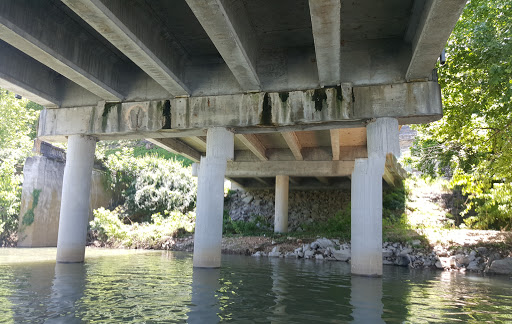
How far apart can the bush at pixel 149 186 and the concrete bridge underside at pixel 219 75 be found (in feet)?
43.5

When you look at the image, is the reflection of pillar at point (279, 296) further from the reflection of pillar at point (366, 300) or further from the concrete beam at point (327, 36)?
the concrete beam at point (327, 36)

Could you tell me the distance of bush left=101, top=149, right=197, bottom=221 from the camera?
25.3 meters

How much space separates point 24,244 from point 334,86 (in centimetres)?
1636

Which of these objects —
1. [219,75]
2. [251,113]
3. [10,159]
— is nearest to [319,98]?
[251,113]

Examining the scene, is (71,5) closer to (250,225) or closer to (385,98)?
(385,98)

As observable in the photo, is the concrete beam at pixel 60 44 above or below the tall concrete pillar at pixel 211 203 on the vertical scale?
above

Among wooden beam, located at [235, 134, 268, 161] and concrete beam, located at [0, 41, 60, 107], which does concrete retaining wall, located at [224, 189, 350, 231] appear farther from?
concrete beam, located at [0, 41, 60, 107]

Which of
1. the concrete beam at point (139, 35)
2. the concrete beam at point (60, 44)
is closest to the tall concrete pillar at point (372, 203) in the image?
the concrete beam at point (139, 35)

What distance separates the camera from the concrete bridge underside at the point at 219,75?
7.84 m

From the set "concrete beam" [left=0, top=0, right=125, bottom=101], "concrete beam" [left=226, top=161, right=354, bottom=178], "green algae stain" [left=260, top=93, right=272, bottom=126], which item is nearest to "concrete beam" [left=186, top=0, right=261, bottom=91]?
"green algae stain" [left=260, top=93, right=272, bottom=126]

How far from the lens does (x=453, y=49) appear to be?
11.5 meters

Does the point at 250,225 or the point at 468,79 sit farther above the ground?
the point at 468,79

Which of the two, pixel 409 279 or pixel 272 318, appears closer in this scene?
pixel 272 318

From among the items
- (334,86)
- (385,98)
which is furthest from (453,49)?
(334,86)
